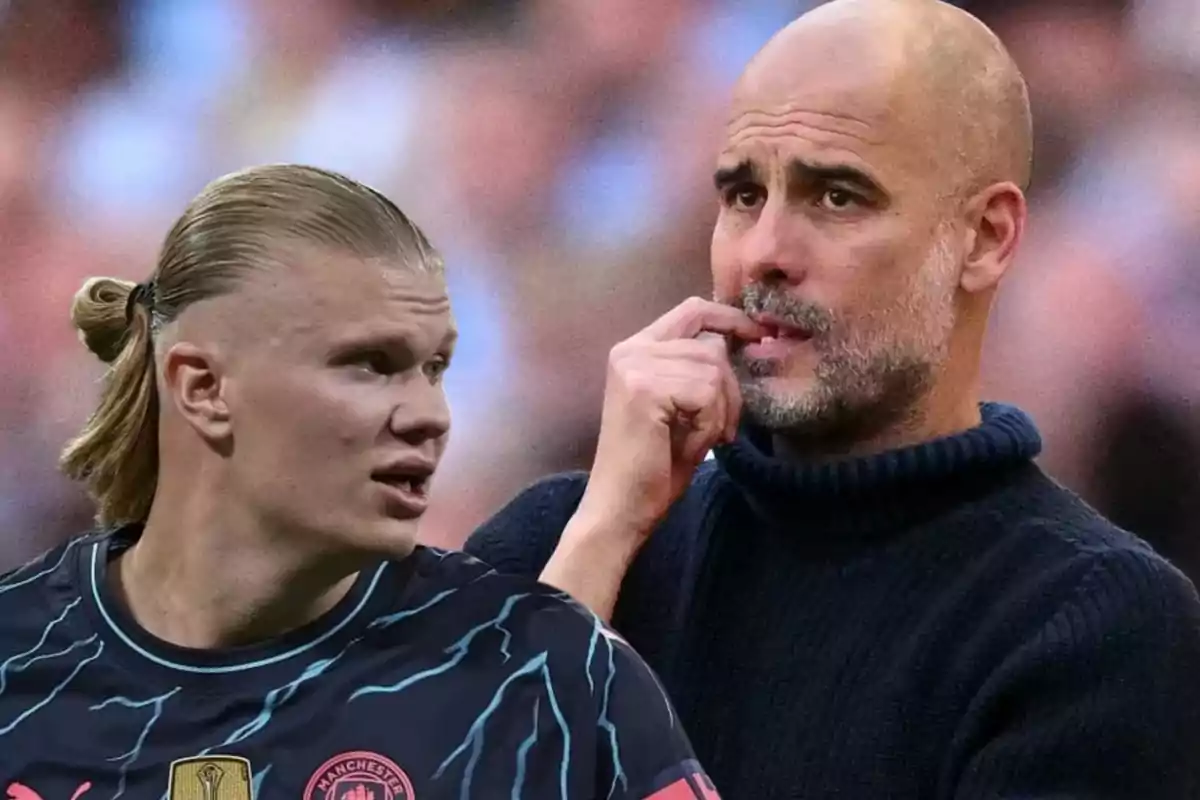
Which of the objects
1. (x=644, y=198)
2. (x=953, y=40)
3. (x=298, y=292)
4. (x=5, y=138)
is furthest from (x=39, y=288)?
(x=953, y=40)

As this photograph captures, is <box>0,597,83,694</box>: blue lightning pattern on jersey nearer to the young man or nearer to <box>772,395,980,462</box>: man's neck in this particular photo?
the young man

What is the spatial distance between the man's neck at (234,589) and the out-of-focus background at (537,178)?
1.58 feet

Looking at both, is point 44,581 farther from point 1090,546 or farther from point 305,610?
point 1090,546

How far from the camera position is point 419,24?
126 cm

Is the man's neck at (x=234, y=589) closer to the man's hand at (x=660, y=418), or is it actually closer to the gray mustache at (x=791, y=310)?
the man's hand at (x=660, y=418)

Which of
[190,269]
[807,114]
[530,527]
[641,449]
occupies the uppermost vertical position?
[807,114]

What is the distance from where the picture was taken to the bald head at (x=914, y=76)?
986mm

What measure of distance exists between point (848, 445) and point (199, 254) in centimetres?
50

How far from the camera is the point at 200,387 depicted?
2.36 feet

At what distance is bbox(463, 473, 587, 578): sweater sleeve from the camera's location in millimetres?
1084

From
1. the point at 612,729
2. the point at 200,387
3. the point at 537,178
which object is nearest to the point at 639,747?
the point at 612,729

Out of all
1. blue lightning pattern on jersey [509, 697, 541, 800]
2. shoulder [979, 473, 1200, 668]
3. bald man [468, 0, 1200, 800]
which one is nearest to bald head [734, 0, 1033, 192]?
bald man [468, 0, 1200, 800]

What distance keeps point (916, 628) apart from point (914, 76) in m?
0.36

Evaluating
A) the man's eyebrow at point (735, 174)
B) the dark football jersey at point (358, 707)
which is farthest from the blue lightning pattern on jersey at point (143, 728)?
the man's eyebrow at point (735, 174)
